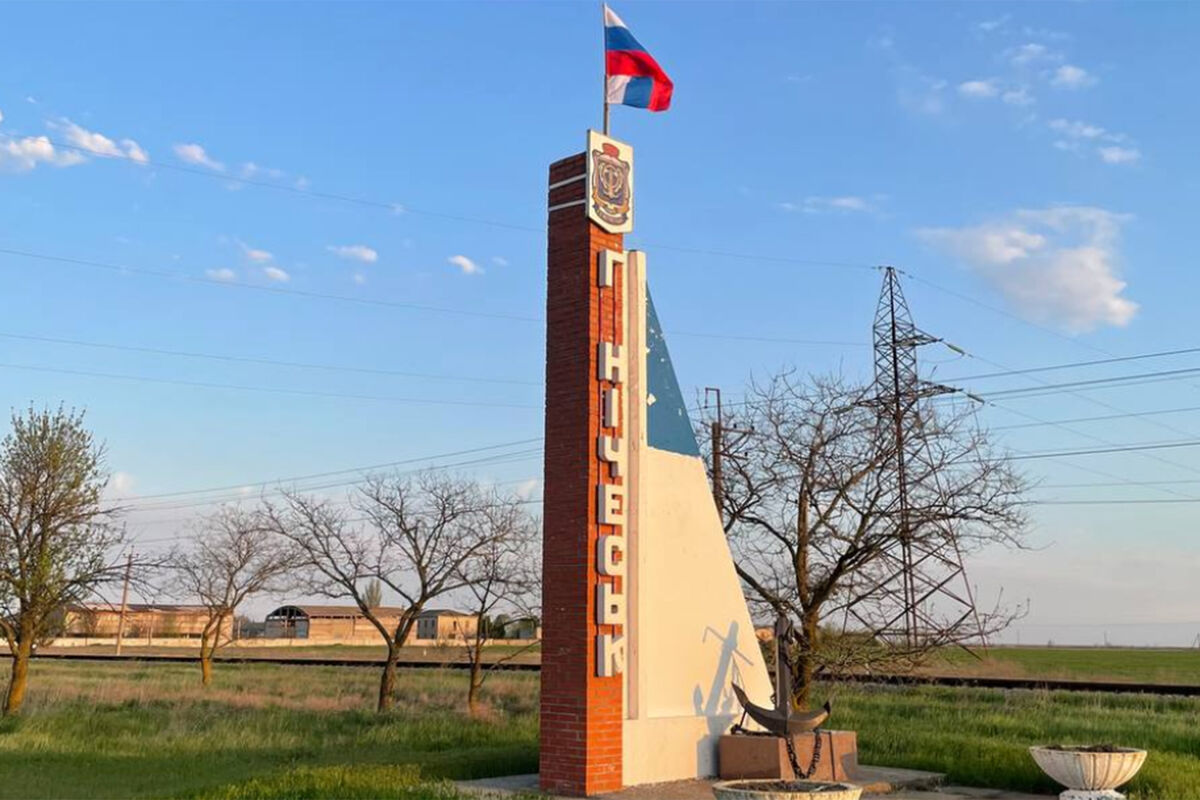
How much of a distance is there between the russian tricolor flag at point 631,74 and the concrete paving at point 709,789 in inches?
342

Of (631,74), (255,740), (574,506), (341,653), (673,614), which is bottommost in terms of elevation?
(255,740)

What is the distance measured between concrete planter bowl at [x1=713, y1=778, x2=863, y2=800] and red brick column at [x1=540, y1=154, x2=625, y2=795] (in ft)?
14.4

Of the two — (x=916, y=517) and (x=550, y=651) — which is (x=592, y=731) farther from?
(x=916, y=517)

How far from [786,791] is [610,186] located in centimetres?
833

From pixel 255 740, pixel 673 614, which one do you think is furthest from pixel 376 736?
pixel 673 614

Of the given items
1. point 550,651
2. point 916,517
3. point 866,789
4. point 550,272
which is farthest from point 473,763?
point 916,517

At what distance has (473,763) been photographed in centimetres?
1456

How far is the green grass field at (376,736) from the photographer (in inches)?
534

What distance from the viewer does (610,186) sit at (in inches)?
551

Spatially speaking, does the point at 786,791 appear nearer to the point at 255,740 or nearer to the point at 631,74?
the point at 631,74

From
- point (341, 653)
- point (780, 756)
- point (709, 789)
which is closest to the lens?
point (709, 789)

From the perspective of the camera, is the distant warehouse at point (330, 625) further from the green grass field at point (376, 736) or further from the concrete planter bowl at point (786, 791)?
the concrete planter bowl at point (786, 791)

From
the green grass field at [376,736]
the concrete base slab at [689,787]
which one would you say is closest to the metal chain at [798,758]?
the concrete base slab at [689,787]

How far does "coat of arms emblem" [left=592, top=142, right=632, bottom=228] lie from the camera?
1380 cm
